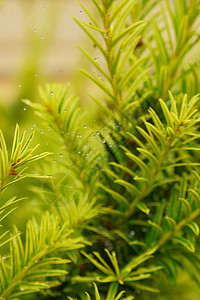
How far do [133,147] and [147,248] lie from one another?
Result: 6cm

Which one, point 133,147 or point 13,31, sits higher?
point 13,31

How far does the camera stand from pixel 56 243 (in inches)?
6.8

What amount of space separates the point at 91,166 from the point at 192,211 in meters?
Answer: 0.06

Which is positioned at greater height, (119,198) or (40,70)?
(40,70)

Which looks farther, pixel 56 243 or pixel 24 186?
pixel 24 186

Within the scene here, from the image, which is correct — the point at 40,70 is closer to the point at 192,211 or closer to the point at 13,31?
the point at 192,211

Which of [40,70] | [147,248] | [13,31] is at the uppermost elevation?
[13,31]

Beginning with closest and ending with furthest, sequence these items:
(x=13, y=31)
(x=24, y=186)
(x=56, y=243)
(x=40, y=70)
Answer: (x=56, y=243), (x=24, y=186), (x=40, y=70), (x=13, y=31)

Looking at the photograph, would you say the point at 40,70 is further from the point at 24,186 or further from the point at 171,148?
the point at 171,148

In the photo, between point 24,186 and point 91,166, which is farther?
point 24,186

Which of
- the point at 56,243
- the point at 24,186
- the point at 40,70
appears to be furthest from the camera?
the point at 40,70

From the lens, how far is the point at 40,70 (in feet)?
1.47

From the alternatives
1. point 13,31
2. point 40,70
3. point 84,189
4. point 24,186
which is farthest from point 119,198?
point 13,31

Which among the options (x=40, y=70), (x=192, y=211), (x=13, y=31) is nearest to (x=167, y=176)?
(x=192, y=211)
